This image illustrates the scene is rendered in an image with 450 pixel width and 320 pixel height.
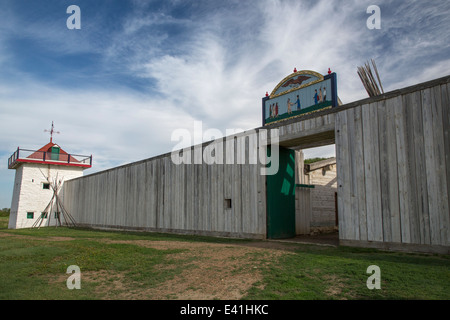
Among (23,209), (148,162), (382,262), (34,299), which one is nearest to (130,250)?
(34,299)

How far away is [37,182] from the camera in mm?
25297

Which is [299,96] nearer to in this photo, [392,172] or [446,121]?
[392,172]

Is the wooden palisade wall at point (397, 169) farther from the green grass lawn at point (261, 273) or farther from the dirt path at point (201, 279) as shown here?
the dirt path at point (201, 279)

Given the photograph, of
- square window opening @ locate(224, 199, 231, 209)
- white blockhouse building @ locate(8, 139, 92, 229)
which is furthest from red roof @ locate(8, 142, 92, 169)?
square window opening @ locate(224, 199, 231, 209)

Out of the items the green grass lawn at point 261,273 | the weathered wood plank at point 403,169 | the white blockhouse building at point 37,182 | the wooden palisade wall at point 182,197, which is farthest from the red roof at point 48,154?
the weathered wood plank at point 403,169

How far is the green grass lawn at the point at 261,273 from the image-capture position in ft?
14.8

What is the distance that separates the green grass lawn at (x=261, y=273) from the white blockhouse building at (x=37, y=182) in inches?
758

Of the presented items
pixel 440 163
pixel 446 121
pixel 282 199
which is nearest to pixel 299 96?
pixel 282 199

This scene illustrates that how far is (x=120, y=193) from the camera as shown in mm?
19422

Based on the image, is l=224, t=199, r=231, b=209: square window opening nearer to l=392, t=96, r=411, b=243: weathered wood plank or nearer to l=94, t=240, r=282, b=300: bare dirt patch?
l=94, t=240, r=282, b=300: bare dirt patch

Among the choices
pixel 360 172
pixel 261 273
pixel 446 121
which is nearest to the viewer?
pixel 261 273

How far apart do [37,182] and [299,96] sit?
23038 millimetres
